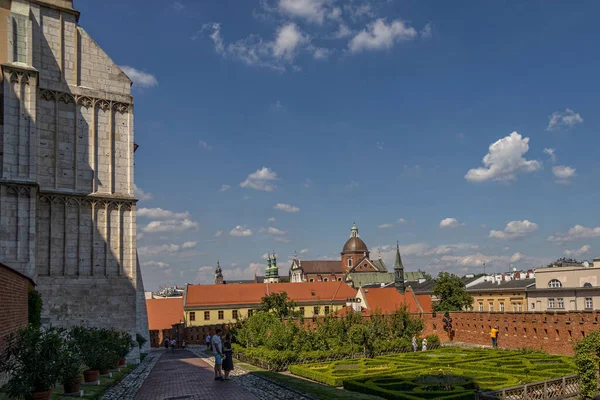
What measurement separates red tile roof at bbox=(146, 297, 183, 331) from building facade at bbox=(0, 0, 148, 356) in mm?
46002

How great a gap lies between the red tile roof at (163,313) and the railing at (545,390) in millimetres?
61993

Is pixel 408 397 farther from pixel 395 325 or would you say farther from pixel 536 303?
pixel 536 303

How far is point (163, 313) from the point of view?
7406 cm

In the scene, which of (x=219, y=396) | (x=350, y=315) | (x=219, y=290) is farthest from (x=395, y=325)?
(x=219, y=290)

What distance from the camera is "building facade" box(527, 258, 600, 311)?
166 ft

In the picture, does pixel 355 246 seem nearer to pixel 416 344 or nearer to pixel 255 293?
pixel 255 293

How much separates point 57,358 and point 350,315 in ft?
86.2

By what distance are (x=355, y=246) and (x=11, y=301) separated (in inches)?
4920

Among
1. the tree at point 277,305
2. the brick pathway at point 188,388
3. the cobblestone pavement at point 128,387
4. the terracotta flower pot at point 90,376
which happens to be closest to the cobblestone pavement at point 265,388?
the brick pathway at point 188,388

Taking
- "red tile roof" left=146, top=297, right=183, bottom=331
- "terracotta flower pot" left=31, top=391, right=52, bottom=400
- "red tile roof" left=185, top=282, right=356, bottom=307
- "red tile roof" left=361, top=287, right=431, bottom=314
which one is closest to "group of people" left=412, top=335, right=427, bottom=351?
"red tile roof" left=361, top=287, right=431, bottom=314

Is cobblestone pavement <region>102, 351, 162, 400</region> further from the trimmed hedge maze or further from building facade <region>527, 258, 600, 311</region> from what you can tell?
building facade <region>527, 258, 600, 311</region>


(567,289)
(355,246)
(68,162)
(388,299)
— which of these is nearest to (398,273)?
(388,299)

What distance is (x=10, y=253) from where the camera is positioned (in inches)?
953

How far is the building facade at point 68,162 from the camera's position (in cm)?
2508
